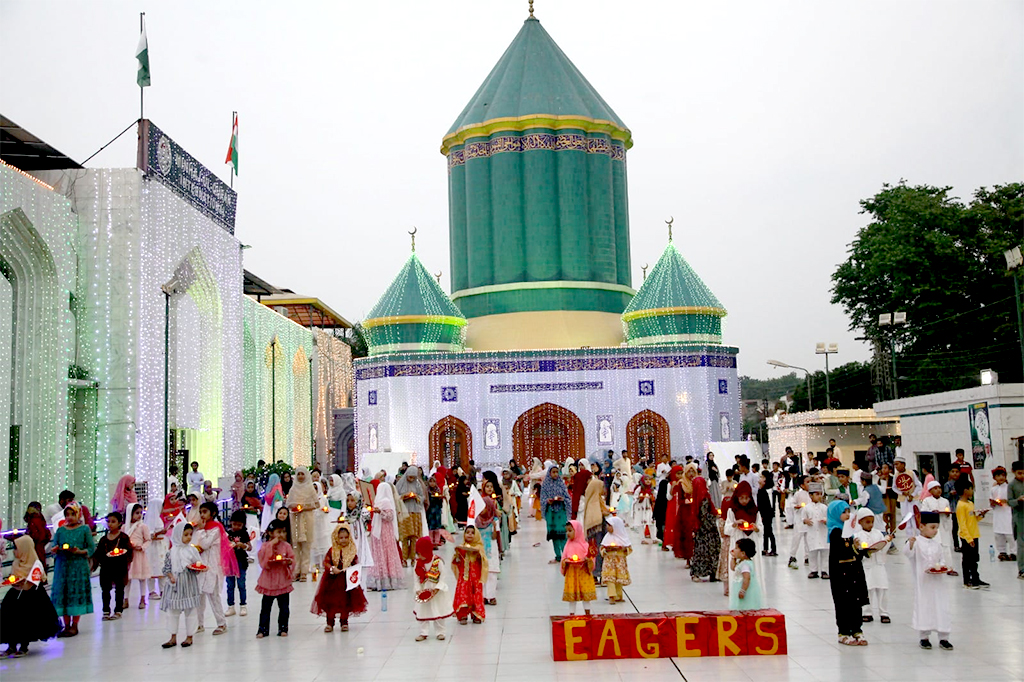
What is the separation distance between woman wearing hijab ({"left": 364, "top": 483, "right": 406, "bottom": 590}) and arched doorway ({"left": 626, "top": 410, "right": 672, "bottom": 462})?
17.3m

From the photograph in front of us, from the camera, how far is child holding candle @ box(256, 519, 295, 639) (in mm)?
9547

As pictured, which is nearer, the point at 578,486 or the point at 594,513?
the point at 594,513

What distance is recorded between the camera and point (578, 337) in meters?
31.2

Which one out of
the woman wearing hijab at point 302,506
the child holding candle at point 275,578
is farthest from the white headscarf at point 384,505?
the child holding candle at point 275,578

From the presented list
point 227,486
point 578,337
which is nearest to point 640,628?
point 227,486

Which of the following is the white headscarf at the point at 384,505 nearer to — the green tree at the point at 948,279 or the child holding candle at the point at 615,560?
the child holding candle at the point at 615,560

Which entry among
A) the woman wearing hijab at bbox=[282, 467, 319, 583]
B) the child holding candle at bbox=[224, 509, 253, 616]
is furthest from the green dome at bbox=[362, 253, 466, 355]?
the child holding candle at bbox=[224, 509, 253, 616]

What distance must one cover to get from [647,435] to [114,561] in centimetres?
1980

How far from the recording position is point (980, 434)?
708 inches

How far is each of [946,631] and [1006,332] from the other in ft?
77.2

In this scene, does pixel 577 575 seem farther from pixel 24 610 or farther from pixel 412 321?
pixel 412 321

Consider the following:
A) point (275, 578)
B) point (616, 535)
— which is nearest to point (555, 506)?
point (616, 535)

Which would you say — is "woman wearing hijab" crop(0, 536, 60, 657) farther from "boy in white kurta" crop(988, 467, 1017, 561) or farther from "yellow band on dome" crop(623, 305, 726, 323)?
"yellow band on dome" crop(623, 305, 726, 323)

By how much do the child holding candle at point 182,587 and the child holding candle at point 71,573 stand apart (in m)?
1.05
